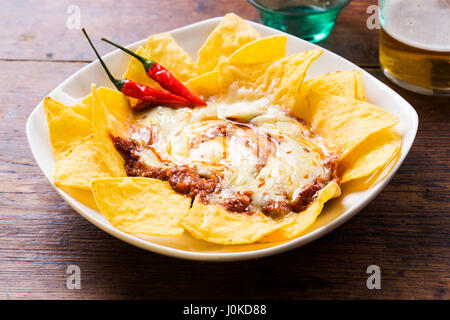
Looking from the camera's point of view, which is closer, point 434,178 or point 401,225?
point 401,225

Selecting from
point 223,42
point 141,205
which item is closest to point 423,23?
point 223,42

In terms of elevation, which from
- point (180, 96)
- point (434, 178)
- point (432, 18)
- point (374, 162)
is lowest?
point (434, 178)

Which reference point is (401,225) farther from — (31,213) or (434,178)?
(31,213)

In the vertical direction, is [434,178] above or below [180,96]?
below

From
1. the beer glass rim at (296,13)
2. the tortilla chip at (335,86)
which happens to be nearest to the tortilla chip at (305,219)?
the tortilla chip at (335,86)

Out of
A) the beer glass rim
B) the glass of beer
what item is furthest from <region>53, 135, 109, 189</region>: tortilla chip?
the glass of beer
